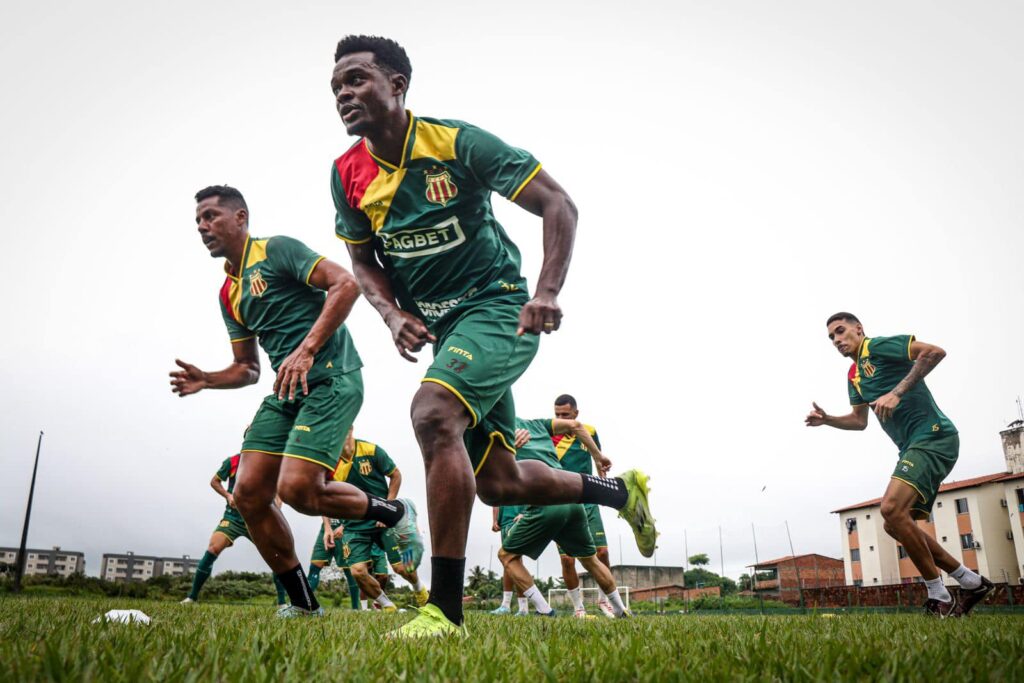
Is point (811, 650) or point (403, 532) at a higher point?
point (403, 532)

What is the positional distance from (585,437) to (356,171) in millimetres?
4019

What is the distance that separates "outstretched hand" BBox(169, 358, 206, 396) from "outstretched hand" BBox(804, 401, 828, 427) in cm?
626

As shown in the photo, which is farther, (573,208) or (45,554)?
(45,554)

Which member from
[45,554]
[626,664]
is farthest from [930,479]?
[45,554]

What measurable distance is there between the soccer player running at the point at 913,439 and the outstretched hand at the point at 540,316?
15.7 ft

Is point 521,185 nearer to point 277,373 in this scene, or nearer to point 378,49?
point 378,49

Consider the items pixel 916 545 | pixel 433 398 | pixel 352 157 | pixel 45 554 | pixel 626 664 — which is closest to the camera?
pixel 626 664

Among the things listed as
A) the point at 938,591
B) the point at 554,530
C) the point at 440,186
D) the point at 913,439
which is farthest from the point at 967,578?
the point at 440,186

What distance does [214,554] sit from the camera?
11594mm

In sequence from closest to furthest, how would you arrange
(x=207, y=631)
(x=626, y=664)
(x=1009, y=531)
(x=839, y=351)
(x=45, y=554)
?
(x=626, y=664)
(x=207, y=631)
(x=839, y=351)
(x=45, y=554)
(x=1009, y=531)

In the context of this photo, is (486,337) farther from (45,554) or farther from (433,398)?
(45,554)

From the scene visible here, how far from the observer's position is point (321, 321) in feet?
15.9

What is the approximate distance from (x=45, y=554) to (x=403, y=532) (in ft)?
162

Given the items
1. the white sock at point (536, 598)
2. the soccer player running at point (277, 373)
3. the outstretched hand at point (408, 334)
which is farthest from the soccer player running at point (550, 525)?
the outstretched hand at point (408, 334)
